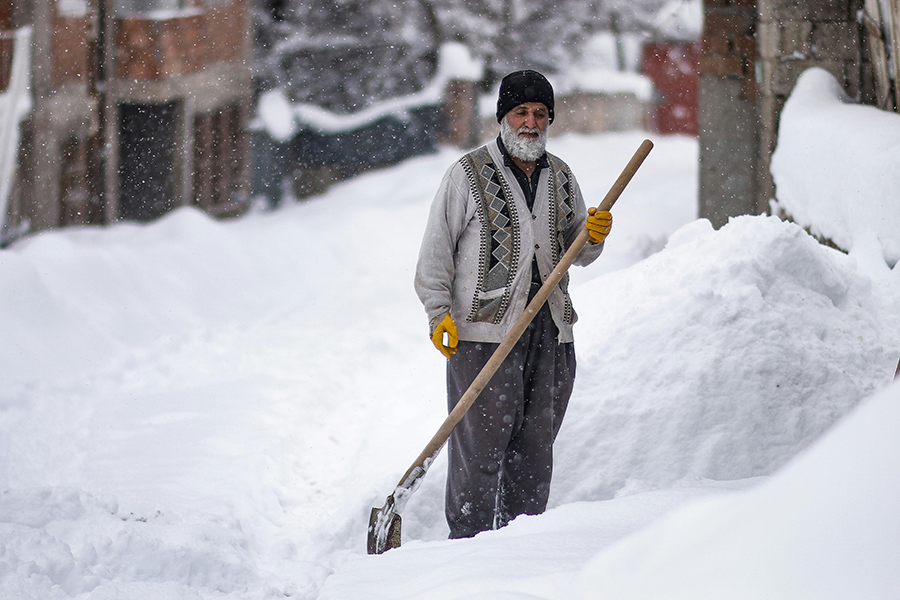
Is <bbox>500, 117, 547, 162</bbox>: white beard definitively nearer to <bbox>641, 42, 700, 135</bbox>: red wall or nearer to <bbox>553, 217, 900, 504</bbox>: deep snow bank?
<bbox>553, 217, 900, 504</bbox>: deep snow bank

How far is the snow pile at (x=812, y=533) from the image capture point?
1.17 m

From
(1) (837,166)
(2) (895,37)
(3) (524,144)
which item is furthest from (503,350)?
(2) (895,37)

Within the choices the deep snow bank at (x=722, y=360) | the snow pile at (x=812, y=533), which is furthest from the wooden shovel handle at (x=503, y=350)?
the snow pile at (x=812, y=533)

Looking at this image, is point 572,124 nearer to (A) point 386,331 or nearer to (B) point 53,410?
(A) point 386,331

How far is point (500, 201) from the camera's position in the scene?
3.23 metres

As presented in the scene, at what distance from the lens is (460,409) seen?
3.13 metres

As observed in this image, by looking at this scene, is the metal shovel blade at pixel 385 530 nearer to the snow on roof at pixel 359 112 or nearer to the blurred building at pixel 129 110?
the blurred building at pixel 129 110

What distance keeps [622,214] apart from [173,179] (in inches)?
295

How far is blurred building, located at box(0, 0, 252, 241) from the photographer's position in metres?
13.0

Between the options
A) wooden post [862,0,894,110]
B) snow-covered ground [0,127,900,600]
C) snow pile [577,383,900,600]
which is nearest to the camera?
snow pile [577,383,900,600]

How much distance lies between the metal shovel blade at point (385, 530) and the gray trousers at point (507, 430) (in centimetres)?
19

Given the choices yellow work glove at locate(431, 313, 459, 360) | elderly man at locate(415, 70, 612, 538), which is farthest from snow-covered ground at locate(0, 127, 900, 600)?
yellow work glove at locate(431, 313, 459, 360)

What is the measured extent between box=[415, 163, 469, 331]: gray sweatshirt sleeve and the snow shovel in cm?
26

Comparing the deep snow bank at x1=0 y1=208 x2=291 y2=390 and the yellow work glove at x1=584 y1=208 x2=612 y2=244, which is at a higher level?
the yellow work glove at x1=584 y1=208 x2=612 y2=244
